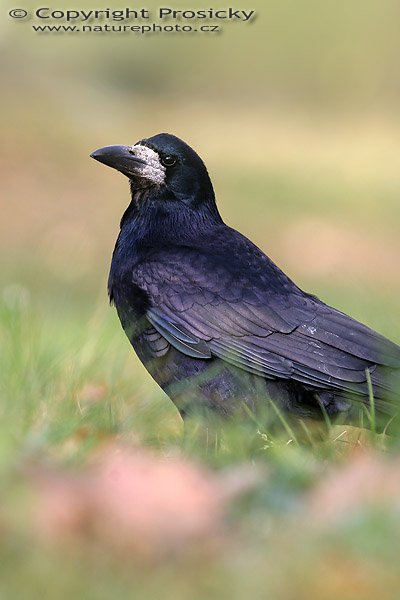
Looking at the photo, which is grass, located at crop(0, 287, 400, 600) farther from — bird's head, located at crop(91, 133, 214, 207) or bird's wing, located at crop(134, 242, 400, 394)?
bird's head, located at crop(91, 133, 214, 207)

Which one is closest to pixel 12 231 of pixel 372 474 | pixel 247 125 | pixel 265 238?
pixel 265 238

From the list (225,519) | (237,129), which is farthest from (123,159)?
(237,129)

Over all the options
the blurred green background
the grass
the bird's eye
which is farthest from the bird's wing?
the blurred green background

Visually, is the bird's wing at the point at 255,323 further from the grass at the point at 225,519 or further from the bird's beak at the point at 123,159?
the bird's beak at the point at 123,159

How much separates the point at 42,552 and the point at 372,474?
77 centimetres

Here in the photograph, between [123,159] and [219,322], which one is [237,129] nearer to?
[123,159]

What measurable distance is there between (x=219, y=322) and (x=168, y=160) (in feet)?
2.90

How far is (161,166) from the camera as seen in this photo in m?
4.98

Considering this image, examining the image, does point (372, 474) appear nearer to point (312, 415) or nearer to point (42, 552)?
point (42, 552)

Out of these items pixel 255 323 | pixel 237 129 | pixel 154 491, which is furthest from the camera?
pixel 237 129

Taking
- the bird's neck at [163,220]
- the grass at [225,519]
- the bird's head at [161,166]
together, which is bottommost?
the grass at [225,519]

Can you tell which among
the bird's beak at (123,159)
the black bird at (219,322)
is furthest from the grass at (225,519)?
the bird's beak at (123,159)

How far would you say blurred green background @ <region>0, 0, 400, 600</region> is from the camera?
14945 millimetres

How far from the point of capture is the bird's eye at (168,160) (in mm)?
4980
